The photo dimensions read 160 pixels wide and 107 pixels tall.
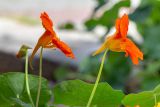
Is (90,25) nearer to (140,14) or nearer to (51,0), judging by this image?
(140,14)

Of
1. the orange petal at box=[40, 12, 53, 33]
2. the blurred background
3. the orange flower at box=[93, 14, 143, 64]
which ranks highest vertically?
the orange petal at box=[40, 12, 53, 33]

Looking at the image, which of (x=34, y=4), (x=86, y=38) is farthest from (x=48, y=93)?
(x=34, y=4)

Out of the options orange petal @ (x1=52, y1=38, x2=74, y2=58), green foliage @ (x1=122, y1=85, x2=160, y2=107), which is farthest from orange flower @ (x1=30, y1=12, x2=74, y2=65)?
green foliage @ (x1=122, y1=85, x2=160, y2=107)

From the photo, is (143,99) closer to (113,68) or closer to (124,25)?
(124,25)

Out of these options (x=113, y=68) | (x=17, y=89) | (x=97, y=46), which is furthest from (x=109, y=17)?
(x=17, y=89)

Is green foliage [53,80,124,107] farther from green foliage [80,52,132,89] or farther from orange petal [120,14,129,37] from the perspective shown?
green foliage [80,52,132,89]
